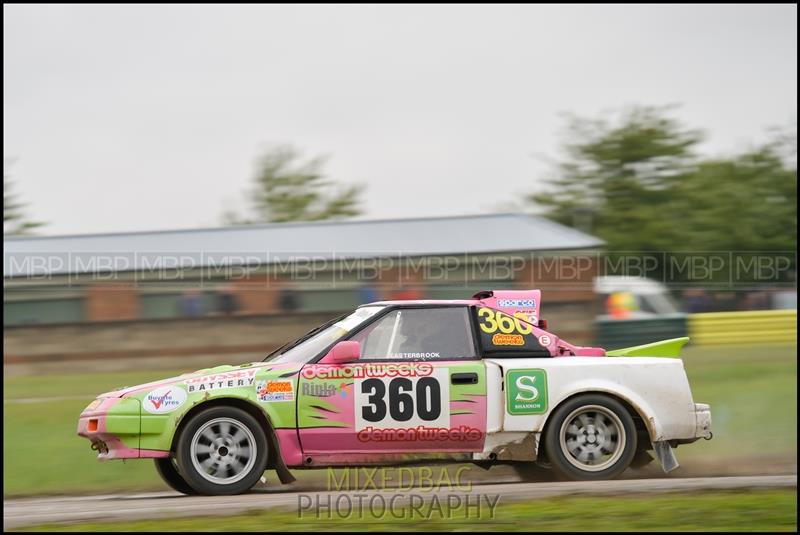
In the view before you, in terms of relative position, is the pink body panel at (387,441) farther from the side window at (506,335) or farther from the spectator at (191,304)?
the spectator at (191,304)

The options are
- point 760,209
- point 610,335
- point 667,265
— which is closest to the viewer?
point 610,335

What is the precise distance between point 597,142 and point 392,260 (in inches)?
1150

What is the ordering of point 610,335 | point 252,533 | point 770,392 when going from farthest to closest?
point 610,335
point 770,392
point 252,533

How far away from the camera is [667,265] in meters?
37.0

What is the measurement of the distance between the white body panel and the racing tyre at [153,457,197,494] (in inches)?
97.9

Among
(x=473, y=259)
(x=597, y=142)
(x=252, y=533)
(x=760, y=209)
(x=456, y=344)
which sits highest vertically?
(x=597, y=142)

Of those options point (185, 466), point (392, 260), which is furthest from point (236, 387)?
point (392, 260)

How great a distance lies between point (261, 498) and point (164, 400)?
1.06m

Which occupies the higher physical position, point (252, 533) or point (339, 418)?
point (339, 418)

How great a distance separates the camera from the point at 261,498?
7.27 m

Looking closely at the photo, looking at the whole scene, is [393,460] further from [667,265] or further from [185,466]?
[667,265]

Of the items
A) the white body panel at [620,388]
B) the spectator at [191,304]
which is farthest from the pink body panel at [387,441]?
the spectator at [191,304]

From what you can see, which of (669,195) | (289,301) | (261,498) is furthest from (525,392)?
(669,195)

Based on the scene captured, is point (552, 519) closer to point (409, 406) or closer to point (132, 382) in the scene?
point (409, 406)
